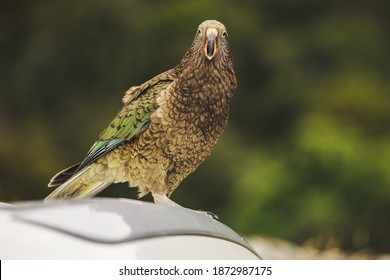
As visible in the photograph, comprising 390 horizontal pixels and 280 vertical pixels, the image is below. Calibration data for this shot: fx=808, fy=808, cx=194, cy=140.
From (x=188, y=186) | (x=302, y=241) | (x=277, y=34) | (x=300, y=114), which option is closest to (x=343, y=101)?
(x=300, y=114)

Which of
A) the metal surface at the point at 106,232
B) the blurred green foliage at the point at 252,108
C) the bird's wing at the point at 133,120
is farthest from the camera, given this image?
the blurred green foliage at the point at 252,108

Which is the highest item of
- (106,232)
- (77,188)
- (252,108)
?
(252,108)

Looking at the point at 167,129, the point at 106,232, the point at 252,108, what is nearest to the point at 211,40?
the point at 167,129

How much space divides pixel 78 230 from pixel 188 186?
274cm

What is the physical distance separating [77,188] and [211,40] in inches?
21.4

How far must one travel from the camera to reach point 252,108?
17.9 feet

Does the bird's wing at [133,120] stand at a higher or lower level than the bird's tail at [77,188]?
higher

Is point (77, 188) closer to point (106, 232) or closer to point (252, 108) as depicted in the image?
point (106, 232)

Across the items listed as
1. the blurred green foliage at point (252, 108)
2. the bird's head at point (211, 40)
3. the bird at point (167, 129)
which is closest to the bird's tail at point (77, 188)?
the bird at point (167, 129)

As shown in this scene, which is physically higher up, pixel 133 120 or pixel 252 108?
pixel 252 108

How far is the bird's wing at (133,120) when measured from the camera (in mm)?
2113

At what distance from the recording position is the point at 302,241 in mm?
4797

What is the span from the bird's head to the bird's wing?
143 millimetres

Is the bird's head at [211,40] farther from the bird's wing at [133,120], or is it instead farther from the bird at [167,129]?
the bird's wing at [133,120]
